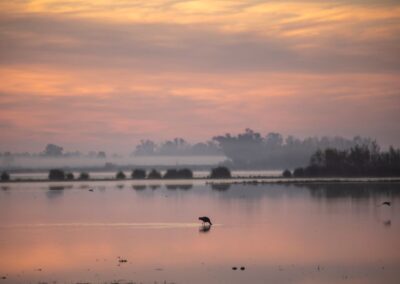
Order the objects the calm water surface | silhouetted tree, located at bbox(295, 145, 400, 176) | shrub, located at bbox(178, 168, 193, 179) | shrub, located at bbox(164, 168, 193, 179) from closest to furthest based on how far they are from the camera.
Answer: the calm water surface
silhouetted tree, located at bbox(295, 145, 400, 176)
shrub, located at bbox(178, 168, 193, 179)
shrub, located at bbox(164, 168, 193, 179)

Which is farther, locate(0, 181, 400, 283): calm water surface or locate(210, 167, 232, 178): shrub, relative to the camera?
locate(210, 167, 232, 178): shrub

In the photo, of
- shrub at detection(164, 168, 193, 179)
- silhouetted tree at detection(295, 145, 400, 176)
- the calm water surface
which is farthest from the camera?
shrub at detection(164, 168, 193, 179)

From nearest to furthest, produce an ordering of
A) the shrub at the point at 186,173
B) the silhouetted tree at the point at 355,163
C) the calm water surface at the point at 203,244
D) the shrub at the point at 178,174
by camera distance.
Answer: the calm water surface at the point at 203,244 → the silhouetted tree at the point at 355,163 → the shrub at the point at 186,173 → the shrub at the point at 178,174

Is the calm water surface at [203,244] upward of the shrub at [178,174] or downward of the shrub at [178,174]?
downward

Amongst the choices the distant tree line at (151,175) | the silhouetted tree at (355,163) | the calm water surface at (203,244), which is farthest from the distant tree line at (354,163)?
the calm water surface at (203,244)

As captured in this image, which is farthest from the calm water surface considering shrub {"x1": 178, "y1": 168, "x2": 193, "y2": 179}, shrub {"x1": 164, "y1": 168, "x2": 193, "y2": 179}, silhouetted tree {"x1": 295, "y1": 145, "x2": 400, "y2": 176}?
shrub {"x1": 164, "y1": 168, "x2": 193, "y2": 179}

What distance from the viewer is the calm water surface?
21312mm

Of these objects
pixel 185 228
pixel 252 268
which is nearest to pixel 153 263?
pixel 252 268

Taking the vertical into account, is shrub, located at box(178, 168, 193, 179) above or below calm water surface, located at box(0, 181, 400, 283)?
above

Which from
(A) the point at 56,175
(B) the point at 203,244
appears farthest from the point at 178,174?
(B) the point at 203,244

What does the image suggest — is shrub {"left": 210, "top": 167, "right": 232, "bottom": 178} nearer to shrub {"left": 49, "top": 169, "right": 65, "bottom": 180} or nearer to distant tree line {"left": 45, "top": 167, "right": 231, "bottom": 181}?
distant tree line {"left": 45, "top": 167, "right": 231, "bottom": 181}

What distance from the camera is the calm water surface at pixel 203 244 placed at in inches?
839

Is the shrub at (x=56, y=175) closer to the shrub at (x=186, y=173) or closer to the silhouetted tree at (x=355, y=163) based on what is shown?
the shrub at (x=186, y=173)

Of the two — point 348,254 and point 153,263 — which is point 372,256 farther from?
point 153,263
